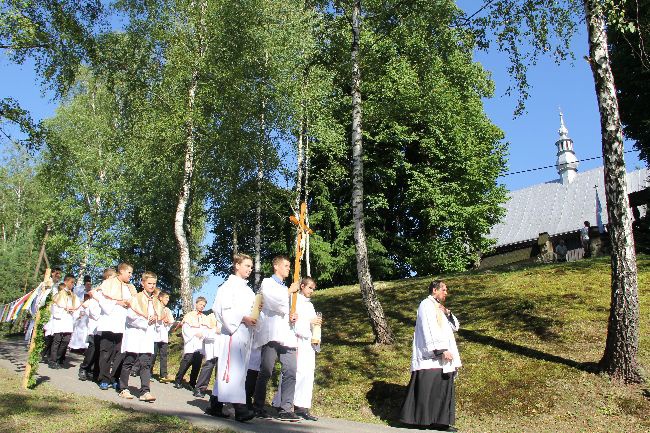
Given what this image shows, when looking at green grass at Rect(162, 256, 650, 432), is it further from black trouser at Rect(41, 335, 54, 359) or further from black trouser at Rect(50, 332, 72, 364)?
black trouser at Rect(41, 335, 54, 359)

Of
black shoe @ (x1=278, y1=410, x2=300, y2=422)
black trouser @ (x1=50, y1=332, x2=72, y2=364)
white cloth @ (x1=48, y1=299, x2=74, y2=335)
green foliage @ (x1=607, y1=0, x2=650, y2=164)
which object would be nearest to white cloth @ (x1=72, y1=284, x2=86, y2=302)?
white cloth @ (x1=48, y1=299, x2=74, y2=335)

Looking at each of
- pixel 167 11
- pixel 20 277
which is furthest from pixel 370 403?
pixel 20 277

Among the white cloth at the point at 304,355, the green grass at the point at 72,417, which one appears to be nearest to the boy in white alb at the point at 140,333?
the green grass at the point at 72,417

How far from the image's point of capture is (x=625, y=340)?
8.79 m

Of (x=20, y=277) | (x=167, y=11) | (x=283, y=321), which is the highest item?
(x=167, y=11)

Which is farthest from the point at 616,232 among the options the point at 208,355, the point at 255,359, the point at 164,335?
the point at 164,335

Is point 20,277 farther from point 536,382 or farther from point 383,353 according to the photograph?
point 536,382

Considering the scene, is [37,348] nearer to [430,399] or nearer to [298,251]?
[298,251]

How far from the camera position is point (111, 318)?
409 inches

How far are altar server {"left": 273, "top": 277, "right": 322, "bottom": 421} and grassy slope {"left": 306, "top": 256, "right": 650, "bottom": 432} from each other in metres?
0.69

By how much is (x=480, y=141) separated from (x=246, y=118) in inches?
602

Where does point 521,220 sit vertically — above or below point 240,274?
above

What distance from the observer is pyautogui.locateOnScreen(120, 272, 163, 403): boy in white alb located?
9.54 m

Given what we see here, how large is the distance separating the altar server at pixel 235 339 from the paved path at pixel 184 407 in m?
0.25
